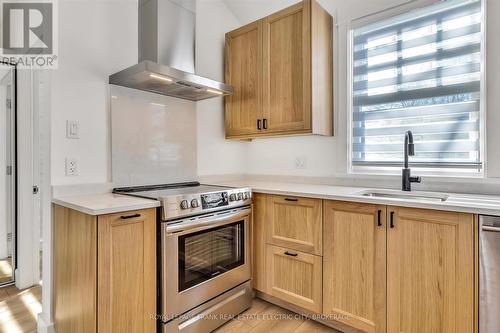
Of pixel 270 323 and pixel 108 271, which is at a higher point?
pixel 108 271

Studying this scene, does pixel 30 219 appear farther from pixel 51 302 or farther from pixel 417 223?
pixel 417 223

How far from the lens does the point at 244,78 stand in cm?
262

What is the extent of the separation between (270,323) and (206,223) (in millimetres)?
899

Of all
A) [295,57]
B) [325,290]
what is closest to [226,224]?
[325,290]

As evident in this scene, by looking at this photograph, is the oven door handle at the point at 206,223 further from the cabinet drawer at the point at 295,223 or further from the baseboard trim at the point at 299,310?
the baseboard trim at the point at 299,310

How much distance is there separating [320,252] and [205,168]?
1327mm

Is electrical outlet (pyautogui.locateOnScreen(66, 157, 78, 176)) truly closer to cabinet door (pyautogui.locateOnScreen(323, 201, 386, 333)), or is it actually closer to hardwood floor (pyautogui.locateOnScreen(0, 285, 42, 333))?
hardwood floor (pyautogui.locateOnScreen(0, 285, 42, 333))

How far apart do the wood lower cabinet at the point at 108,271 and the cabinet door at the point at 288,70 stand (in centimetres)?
129

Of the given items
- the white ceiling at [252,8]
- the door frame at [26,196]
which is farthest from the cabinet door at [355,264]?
the door frame at [26,196]

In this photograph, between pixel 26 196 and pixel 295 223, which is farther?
pixel 26 196

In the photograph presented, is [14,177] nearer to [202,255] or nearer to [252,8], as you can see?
[202,255]

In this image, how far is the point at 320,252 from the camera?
1.93m

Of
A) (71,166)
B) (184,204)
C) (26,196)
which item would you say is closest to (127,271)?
(184,204)

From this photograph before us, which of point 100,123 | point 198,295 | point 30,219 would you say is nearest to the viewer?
point 198,295
